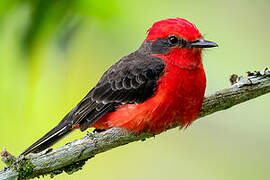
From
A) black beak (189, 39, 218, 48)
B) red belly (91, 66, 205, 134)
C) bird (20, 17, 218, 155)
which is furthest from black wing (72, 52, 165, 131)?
black beak (189, 39, 218, 48)

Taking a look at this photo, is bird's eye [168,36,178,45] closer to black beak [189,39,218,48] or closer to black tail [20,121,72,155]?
black beak [189,39,218,48]

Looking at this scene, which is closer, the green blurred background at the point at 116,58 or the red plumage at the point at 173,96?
the green blurred background at the point at 116,58

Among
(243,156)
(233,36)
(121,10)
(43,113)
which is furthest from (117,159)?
(121,10)

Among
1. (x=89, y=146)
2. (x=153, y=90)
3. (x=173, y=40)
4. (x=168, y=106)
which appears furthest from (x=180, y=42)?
(x=89, y=146)

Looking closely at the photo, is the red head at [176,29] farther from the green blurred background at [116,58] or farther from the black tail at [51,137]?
the black tail at [51,137]

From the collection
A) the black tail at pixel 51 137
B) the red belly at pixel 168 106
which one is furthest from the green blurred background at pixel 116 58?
the red belly at pixel 168 106

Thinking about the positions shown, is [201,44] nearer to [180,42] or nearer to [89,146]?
[180,42]
